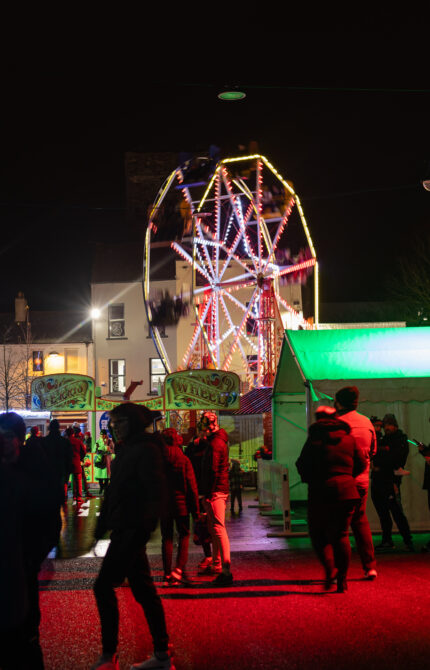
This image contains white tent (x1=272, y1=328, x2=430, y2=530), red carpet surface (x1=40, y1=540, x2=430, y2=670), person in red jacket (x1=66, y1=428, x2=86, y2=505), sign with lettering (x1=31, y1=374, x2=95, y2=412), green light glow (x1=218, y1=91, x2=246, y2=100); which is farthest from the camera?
sign with lettering (x1=31, y1=374, x2=95, y2=412)

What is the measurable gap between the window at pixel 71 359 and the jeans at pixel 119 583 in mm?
37890

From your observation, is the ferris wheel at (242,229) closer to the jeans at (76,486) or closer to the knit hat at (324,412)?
the jeans at (76,486)

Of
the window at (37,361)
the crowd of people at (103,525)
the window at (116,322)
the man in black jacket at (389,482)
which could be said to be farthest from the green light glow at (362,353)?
the window at (37,361)

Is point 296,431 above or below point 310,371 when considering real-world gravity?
below

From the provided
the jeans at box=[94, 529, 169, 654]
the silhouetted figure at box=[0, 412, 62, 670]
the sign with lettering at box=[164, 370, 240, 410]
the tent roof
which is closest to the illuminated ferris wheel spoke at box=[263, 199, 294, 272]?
the sign with lettering at box=[164, 370, 240, 410]

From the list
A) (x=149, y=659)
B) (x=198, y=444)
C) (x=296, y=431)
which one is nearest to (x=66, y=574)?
(x=198, y=444)

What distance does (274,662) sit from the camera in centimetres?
527

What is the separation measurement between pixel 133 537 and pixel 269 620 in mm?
1876

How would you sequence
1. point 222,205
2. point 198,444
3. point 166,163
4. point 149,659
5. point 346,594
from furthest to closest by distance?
point 166,163, point 222,205, point 198,444, point 346,594, point 149,659

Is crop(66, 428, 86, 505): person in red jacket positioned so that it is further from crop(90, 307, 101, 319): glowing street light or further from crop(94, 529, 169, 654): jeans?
crop(90, 307, 101, 319): glowing street light

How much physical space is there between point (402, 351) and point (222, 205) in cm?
1655

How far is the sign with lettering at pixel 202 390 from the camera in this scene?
1886 centimetres

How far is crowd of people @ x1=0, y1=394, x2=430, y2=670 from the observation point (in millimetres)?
4105

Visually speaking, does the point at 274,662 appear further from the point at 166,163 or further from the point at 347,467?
the point at 166,163
